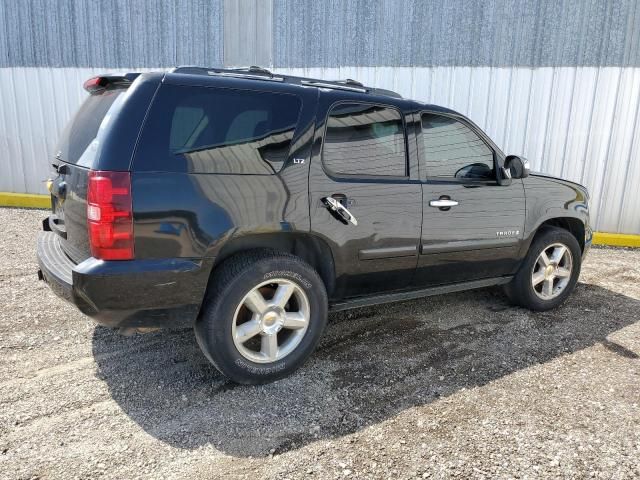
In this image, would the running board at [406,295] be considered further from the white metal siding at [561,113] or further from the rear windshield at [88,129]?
the white metal siding at [561,113]

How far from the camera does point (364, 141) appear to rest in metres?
3.43

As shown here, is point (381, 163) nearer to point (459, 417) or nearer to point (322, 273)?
point (322, 273)

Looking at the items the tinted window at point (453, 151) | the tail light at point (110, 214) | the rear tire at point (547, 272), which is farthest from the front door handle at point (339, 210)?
the rear tire at point (547, 272)

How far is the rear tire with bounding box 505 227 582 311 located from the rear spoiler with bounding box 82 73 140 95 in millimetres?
3511

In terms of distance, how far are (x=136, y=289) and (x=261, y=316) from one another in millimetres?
777

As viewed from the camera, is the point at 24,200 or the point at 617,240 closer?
the point at 617,240

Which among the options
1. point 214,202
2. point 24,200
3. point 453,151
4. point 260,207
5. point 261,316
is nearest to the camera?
point 214,202

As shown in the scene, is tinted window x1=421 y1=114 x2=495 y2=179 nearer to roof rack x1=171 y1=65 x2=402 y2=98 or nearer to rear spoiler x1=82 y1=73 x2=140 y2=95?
roof rack x1=171 y1=65 x2=402 y2=98

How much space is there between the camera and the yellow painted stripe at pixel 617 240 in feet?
23.8

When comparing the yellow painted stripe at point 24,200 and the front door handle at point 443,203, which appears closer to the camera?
the front door handle at point 443,203

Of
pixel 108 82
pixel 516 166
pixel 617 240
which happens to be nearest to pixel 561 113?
pixel 617 240

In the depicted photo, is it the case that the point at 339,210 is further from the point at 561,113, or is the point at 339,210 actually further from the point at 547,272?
the point at 561,113

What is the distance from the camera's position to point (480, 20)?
7184mm

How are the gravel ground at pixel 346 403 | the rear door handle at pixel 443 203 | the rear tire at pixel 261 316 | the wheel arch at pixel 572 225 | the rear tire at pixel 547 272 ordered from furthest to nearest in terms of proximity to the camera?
1. the wheel arch at pixel 572 225
2. the rear tire at pixel 547 272
3. the rear door handle at pixel 443 203
4. the rear tire at pixel 261 316
5. the gravel ground at pixel 346 403
